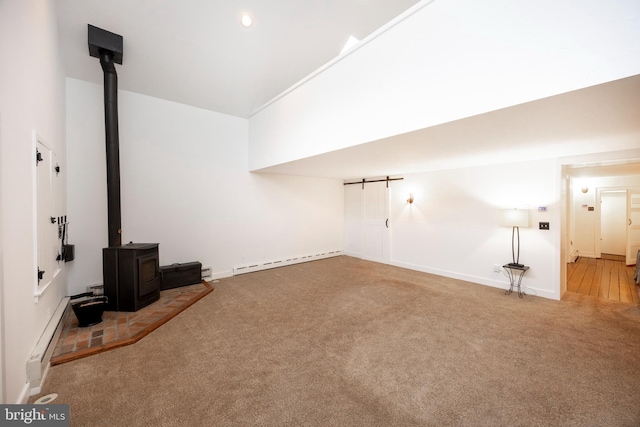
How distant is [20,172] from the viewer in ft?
6.27

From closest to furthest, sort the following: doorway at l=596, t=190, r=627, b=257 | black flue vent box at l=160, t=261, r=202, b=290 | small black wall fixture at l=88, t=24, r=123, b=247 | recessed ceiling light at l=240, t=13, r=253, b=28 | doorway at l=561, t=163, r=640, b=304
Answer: recessed ceiling light at l=240, t=13, r=253, b=28 < small black wall fixture at l=88, t=24, r=123, b=247 < black flue vent box at l=160, t=261, r=202, b=290 < doorway at l=561, t=163, r=640, b=304 < doorway at l=596, t=190, r=627, b=257

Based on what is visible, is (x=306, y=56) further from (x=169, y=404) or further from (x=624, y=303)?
(x=624, y=303)

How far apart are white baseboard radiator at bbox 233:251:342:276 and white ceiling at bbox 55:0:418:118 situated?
3622mm

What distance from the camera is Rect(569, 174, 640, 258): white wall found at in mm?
6836

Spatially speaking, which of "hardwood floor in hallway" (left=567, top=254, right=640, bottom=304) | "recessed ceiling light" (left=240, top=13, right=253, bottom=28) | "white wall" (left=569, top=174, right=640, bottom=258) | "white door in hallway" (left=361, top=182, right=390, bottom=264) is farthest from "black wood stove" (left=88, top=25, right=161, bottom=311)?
"white wall" (left=569, top=174, right=640, bottom=258)

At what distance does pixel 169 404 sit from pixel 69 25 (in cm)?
436

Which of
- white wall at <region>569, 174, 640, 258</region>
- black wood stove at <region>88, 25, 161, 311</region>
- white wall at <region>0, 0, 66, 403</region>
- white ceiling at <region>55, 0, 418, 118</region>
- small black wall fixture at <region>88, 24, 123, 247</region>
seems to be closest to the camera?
white wall at <region>0, 0, 66, 403</region>

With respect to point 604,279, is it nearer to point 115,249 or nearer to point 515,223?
point 515,223

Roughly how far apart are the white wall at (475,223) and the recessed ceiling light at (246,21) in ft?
14.5

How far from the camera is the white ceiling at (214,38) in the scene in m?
2.90

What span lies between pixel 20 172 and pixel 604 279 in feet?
28.6

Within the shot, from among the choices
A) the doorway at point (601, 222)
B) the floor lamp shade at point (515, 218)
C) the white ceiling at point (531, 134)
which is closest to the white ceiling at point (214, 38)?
the white ceiling at point (531, 134)

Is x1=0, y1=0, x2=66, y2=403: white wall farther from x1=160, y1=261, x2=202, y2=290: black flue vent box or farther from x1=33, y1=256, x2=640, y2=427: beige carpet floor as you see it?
x1=160, y1=261, x2=202, y2=290: black flue vent box

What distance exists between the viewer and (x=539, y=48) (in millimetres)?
1703
